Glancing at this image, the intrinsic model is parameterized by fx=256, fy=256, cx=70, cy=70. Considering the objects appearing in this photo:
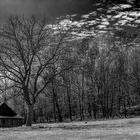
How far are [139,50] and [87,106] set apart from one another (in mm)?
20362

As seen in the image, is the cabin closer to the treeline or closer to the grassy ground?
the treeline

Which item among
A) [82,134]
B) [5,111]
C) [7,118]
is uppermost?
[5,111]

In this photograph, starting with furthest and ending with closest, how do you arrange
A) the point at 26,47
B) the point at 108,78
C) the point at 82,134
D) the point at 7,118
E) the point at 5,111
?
the point at 108,78 < the point at 5,111 < the point at 7,118 < the point at 26,47 < the point at 82,134

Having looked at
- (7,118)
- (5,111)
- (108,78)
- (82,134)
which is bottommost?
(82,134)

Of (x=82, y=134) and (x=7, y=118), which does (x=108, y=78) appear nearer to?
(x=7, y=118)

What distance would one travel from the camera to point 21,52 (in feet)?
113

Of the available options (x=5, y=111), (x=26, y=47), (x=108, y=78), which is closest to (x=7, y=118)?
(x=5, y=111)

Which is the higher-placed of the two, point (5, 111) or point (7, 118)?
point (5, 111)

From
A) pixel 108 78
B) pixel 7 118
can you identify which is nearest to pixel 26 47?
pixel 7 118

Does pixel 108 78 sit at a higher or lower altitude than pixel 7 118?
higher

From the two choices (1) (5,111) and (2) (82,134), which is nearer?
(2) (82,134)

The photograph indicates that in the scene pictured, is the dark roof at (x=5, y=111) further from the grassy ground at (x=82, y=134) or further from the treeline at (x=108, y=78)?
the grassy ground at (x=82, y=134)

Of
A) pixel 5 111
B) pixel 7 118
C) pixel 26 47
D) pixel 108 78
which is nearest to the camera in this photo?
pixel 26 47

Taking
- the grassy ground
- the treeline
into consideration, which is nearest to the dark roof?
the treeline
